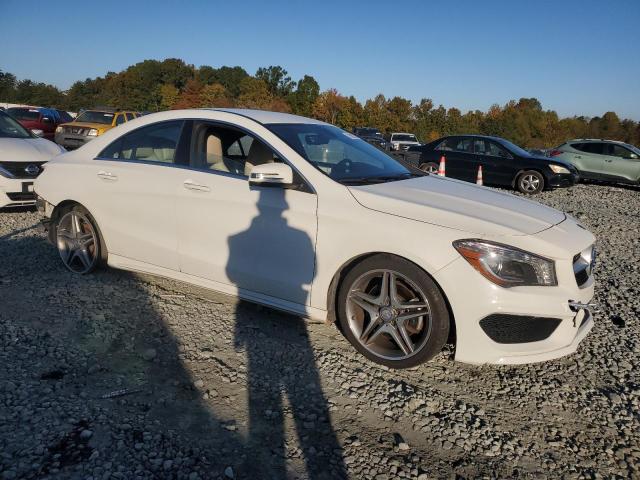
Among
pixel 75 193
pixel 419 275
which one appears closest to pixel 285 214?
pixel 419 275

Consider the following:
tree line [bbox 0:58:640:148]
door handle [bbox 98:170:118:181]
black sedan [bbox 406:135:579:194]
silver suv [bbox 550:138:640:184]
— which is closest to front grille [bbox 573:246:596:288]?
door handle [bbox 98:170:118:181]

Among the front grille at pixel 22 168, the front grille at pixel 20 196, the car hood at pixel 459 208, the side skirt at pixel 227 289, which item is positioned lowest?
the side skirt at pixel 227 289

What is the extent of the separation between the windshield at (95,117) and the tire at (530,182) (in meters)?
13.2

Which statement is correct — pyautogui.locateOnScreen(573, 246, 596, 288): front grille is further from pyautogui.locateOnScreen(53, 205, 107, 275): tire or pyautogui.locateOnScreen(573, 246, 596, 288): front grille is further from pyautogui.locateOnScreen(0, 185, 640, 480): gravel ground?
pyautogui.locateOnScreen(53, 205, 107, 275): tire

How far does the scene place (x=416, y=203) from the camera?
3197 millimetres

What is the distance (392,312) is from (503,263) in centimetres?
75

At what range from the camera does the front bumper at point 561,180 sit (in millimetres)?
12891

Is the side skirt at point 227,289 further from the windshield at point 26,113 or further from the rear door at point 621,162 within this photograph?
the windshield at point 26,113

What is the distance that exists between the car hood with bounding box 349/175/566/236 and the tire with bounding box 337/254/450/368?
0.34 meters

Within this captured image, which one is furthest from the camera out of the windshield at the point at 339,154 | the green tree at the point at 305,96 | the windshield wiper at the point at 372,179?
the green tree at the point at 305,96

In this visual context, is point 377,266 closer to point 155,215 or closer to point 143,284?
point 155,215

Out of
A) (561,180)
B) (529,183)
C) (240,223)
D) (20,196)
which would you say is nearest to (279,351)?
(240,223)

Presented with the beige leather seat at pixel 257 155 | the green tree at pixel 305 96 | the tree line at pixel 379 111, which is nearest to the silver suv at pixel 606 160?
the beige leather seat at pixel 257 155

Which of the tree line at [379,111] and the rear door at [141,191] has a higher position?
the tree line at [379,111]
